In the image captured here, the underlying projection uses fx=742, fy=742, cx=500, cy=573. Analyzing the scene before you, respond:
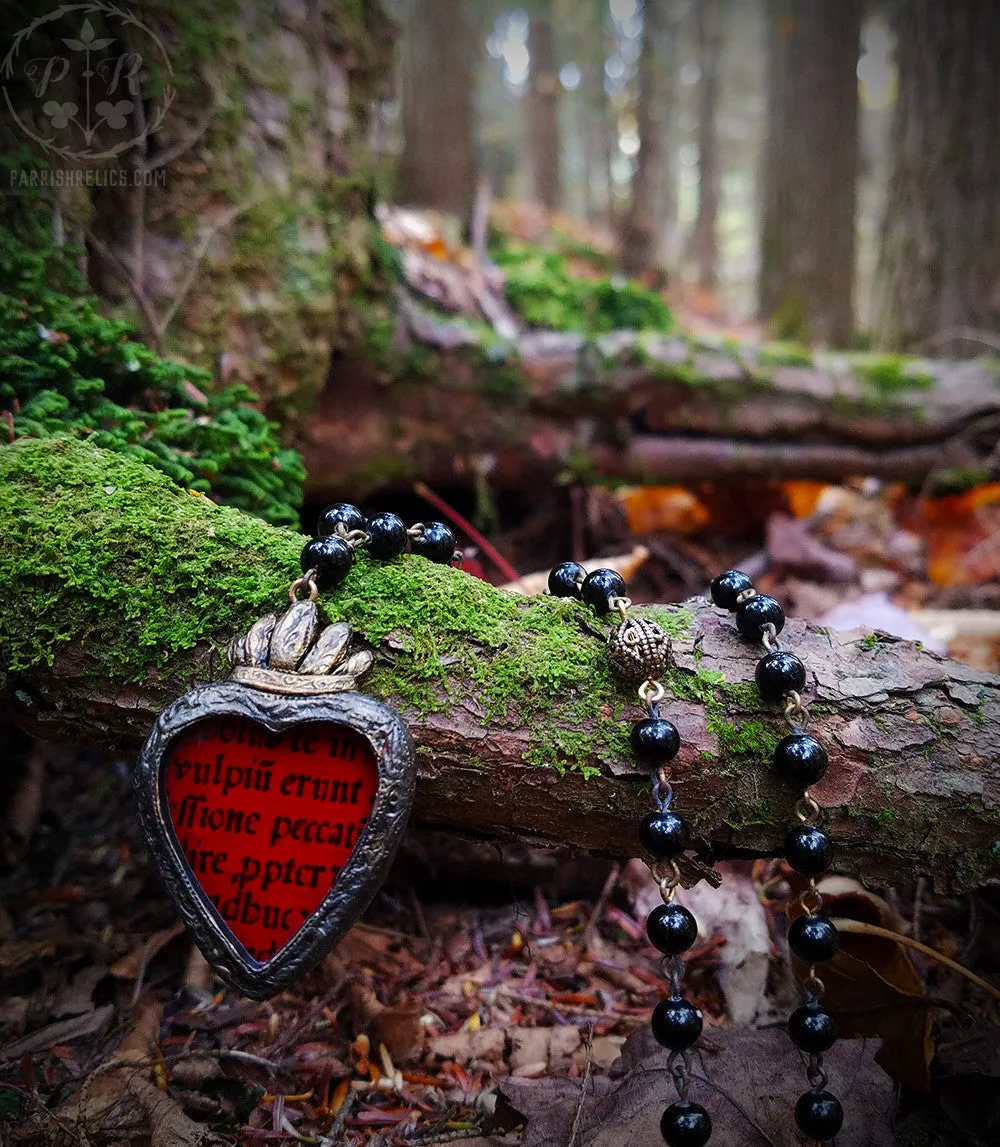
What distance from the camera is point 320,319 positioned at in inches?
128

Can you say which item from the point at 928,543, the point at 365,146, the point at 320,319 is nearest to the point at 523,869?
the point at 320,319

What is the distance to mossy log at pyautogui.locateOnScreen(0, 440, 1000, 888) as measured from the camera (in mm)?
1649

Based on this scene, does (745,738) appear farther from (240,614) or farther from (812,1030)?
(240,614)

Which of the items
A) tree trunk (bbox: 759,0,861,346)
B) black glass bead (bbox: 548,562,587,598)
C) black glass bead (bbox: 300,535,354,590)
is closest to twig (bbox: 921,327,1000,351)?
tree trunk (bbox: 759,0,861,346)

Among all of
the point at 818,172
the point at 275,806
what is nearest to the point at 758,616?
the point at 275,806

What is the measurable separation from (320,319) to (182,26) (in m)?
1.14

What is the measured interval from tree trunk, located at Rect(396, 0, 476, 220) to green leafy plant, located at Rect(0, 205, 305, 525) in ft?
19.2

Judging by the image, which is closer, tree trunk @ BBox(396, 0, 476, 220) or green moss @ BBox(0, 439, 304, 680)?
green moss @ BBox(0, 439, 304, 680)

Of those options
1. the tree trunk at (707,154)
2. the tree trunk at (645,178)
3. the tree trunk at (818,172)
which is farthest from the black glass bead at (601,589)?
the tree trunk at (707,154)

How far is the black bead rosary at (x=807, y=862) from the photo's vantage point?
5.05 ft

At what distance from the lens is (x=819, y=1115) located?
152 cm

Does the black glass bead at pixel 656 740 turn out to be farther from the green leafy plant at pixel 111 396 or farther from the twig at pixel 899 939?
the green leafy plant at pixel 111 396

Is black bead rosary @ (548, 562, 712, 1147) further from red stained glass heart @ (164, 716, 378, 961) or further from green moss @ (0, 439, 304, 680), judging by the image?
green moss @ (0, 439, 304, 680)

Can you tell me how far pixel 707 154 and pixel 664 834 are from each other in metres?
17.8
